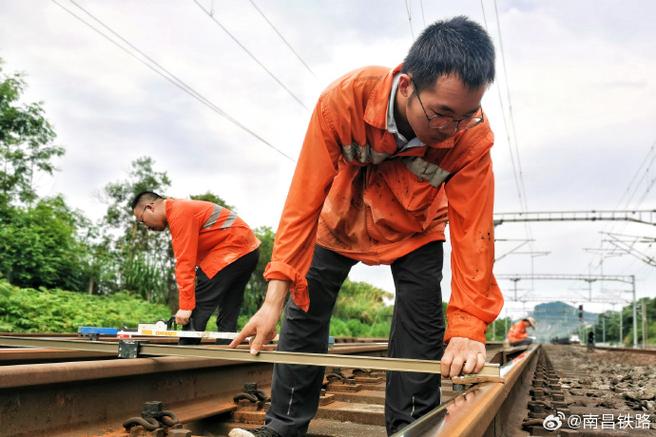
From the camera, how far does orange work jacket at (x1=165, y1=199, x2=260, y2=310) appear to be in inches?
183

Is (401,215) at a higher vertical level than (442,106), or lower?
lower

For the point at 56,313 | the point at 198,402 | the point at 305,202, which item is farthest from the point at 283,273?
the point at 56,313

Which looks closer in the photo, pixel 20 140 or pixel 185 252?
pixel 185 252

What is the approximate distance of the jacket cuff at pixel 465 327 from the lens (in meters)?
2.13

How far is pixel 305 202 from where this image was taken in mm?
2166

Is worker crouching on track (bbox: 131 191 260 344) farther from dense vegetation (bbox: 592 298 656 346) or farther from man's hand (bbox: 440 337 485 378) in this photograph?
dense vegetation (bbox: 592 298 656 346)

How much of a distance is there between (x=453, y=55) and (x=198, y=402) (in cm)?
199

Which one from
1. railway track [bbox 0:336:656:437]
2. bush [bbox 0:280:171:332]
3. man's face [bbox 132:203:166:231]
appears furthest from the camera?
bush [bbox 0:280:171:332]

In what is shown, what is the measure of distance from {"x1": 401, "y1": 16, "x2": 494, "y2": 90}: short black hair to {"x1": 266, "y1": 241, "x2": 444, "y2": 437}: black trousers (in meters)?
0.83

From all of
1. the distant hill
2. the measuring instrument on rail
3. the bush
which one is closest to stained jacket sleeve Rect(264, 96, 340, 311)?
the measuring instrument on rail

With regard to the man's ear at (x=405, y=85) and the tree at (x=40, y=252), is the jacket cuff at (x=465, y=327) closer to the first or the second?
the man's ear at (x=405, y=85)

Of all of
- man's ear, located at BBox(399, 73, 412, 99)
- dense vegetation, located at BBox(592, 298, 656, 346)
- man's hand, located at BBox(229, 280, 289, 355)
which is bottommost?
man's hand, located at BBox(229, 280, 289, 355)

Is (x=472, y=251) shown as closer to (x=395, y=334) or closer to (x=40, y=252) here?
(x=395, y=334)

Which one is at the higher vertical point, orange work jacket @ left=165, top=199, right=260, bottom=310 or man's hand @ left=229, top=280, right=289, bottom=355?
orange work jacket @ left=165, top=199, right=260, bottom=310
